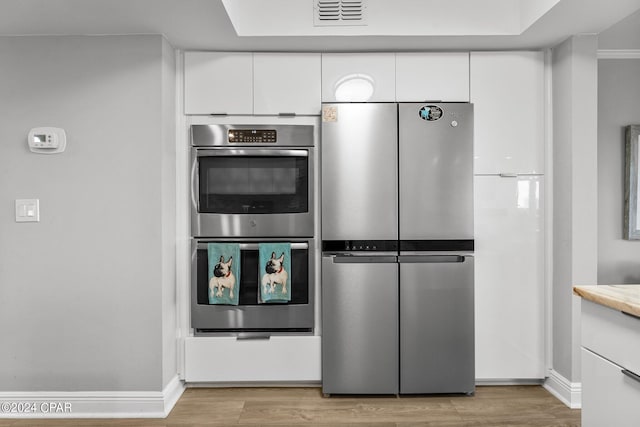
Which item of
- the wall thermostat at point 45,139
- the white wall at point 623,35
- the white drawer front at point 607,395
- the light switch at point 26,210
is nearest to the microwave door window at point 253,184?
the wall thermostat at point 45,139

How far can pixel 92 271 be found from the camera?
2.55 metres

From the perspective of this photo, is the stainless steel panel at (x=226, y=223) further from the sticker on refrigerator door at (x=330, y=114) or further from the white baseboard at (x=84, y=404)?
the white baseboard at (x=84, y=404)

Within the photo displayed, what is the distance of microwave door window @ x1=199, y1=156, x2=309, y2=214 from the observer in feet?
9.21

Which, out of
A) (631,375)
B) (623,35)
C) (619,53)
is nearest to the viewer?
(631,375)

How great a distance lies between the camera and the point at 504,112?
2838 millimetres

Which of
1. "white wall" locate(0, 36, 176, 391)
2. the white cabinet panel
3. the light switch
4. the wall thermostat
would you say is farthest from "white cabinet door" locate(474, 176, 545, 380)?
the light switch

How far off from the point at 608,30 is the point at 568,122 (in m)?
0.58

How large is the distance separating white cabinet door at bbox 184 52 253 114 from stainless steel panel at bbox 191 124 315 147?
0.34 ft

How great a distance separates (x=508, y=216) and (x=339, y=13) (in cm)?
159

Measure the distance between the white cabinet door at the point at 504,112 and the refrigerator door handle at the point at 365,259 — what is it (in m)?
0.78

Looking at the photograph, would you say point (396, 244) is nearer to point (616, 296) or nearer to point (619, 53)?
point (616, 296)

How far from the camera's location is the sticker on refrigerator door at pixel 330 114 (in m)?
2.72

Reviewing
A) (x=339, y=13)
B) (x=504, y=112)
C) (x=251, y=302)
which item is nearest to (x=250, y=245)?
(x=251, y=302)

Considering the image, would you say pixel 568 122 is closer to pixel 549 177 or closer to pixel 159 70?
pixel 549 177
